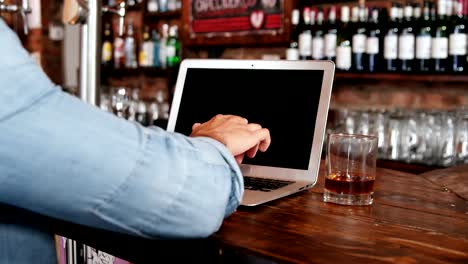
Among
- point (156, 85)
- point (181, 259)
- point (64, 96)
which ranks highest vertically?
point (64, 96)

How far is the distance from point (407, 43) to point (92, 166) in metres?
2.28

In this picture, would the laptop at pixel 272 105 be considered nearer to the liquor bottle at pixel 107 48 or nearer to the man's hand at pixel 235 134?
the man's hand at pixel 235 134

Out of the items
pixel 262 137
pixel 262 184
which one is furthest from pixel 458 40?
pixel 262 137

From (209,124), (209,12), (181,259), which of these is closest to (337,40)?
(209,12)

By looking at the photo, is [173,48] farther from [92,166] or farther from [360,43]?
[92,166]

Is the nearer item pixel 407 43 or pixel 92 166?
pixel 92 166

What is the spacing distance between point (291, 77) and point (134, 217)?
0.68 metres

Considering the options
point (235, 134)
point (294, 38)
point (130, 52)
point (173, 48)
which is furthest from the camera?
point (130, 52)

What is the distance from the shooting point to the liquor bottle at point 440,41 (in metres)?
2.61

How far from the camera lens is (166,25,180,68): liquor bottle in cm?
385

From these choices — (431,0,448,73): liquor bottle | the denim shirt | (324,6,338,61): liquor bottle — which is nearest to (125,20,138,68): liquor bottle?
(324,6,338,61): liquor bottle

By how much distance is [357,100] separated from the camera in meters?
3.31

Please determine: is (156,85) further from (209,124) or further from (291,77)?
(209,124)

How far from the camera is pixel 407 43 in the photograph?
2.68 m
